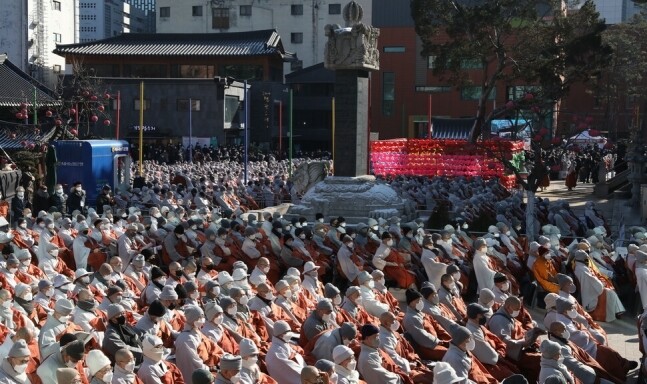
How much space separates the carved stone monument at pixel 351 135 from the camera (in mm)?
22656

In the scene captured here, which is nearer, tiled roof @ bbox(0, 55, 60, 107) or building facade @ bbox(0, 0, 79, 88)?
tiled roof @ bbox(0, 55, 60, 107)

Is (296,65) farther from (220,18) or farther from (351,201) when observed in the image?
(351,201)

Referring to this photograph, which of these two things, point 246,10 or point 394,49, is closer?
point 394,49

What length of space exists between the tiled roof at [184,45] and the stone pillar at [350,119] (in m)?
31.9

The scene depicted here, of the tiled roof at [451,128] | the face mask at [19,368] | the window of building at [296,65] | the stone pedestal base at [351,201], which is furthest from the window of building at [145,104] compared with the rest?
the face mask at [19,368]

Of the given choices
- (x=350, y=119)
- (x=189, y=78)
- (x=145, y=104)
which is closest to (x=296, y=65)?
(x=189, y=78)

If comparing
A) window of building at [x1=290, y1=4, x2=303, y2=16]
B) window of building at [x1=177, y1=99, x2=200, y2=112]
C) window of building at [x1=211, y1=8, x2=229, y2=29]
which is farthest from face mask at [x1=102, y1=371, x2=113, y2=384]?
window of building at [x1=211, y1=8, x2=229, y2=29]

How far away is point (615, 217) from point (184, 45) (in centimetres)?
3410

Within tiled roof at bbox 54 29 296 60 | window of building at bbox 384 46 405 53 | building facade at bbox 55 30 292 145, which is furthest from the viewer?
window of building at bbox 384 46 405 53

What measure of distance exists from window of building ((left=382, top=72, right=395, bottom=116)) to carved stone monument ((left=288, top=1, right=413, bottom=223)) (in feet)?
115

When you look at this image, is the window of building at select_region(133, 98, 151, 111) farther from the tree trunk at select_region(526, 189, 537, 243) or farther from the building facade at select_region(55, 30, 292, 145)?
the tree trunk at select_region(526, 189, 537, 243)

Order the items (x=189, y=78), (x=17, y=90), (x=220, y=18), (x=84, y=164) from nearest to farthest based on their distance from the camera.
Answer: (x=84, y=164)
(x=17, y=90)
(x=189, y=78)
(x=220, y=18)

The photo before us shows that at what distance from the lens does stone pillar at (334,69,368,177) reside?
75.5 feet

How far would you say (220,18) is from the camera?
2596 inches
